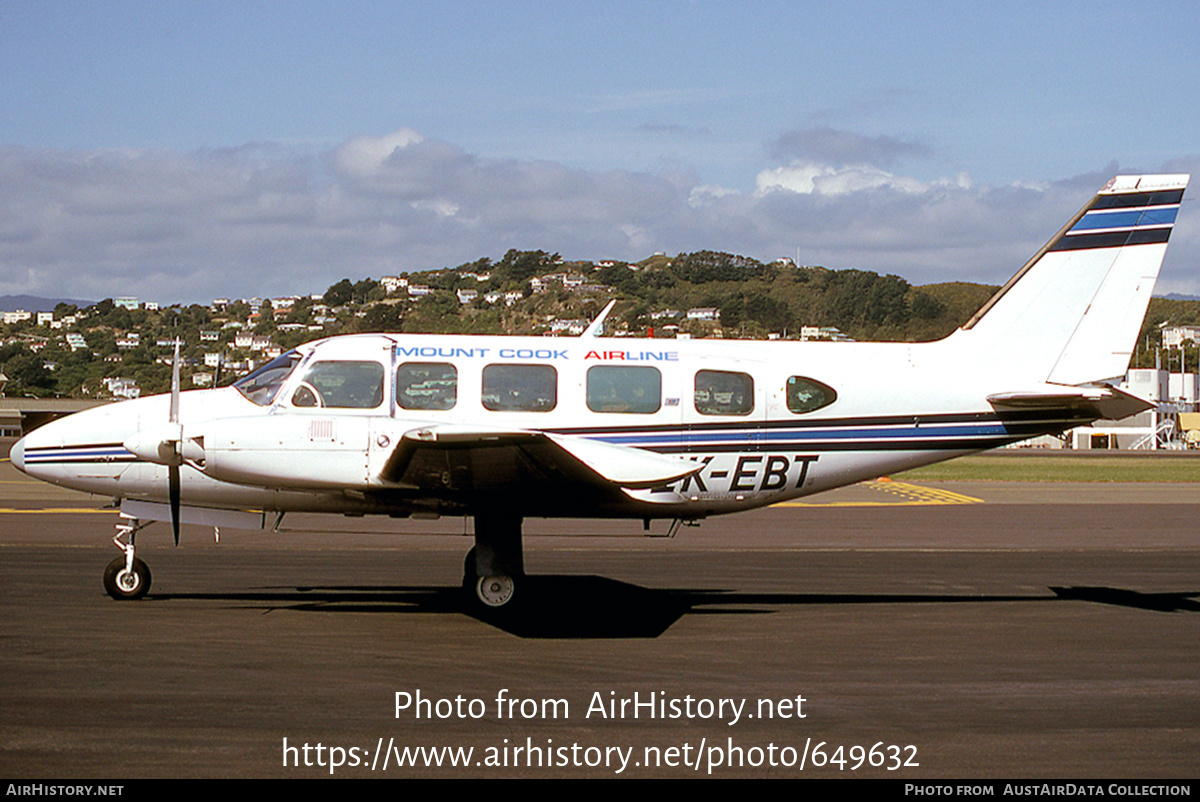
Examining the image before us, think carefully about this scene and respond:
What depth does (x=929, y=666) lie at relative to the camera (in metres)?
9.40

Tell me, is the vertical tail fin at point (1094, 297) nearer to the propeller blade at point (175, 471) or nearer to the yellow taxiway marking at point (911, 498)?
the propeller blade at point (175, 471)

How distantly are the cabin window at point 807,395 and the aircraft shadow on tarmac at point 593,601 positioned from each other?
7.77 feet

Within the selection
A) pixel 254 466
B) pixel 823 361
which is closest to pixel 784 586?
pixel 823 361

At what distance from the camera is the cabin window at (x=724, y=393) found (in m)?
11.8

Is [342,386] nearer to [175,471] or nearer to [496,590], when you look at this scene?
[175,471]

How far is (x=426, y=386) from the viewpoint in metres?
11.4

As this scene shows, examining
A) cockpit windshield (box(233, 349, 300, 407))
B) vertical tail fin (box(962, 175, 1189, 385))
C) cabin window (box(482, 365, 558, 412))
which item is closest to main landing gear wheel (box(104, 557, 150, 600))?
cockpit windshield (box(233, 349, 300, 407))

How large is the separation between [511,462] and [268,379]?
3002 millimetres

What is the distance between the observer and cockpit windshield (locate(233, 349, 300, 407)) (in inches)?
449

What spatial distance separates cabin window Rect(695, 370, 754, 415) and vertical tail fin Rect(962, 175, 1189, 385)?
10.1ft

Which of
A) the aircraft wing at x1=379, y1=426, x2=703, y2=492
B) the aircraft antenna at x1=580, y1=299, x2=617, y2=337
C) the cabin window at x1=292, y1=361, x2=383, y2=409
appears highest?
the aircraft antenna at x1=580, y1=299, x2=617, y2=337

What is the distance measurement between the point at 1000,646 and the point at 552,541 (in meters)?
9.82

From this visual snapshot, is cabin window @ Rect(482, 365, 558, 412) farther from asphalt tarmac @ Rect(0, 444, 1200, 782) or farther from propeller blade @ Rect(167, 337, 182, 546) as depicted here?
propeller blade @ Rect(167, 337, 182, 546)
